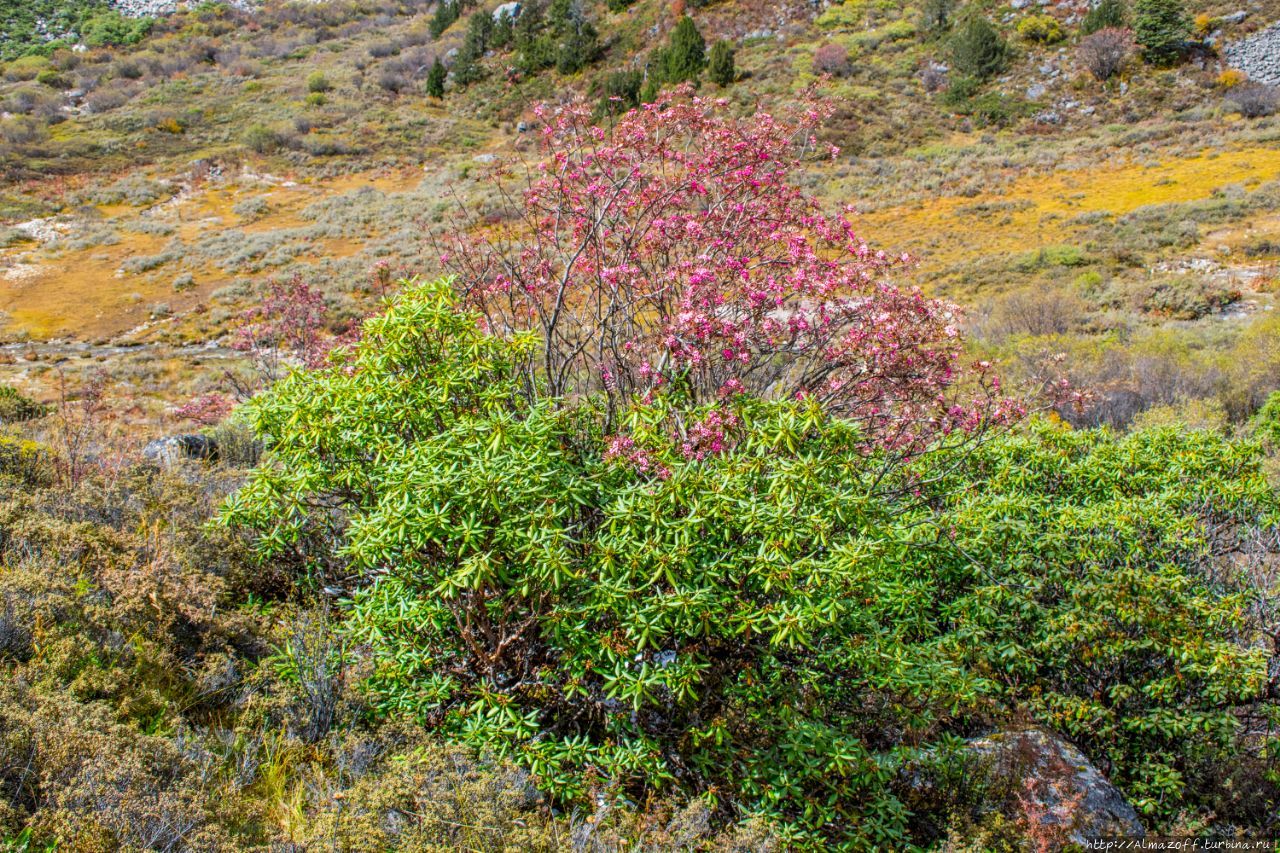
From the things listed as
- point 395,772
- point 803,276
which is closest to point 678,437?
point 803,276

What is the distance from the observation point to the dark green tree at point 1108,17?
127 feet

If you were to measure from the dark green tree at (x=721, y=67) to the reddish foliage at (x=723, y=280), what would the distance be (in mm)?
37848

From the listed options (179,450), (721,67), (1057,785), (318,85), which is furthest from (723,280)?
(318,85)

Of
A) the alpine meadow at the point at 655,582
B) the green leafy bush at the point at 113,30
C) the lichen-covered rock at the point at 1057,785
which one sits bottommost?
the lichen-covered rock at the point at 1057,785

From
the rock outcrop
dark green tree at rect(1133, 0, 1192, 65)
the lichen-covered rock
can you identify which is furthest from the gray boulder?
dark green tree at rect(1133, 0, 1192, 65)

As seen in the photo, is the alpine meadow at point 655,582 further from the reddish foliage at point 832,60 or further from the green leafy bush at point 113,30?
the green leafy bush at point 113,30

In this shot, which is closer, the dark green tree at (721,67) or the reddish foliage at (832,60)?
the dark green tree at (721,67)

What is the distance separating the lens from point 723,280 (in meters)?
4.88

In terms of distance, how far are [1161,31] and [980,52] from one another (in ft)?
26.9

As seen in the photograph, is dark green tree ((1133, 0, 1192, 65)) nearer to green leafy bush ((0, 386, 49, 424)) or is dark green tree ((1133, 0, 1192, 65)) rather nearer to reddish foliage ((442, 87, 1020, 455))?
reddish foliage ((442, 87, 1020, 455))

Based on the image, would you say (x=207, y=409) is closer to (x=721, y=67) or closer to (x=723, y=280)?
(x=723, y=280)

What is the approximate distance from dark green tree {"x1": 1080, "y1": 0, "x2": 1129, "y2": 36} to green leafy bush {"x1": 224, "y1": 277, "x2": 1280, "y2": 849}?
148 ft

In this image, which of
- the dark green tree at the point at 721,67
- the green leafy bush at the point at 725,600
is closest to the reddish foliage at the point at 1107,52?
the dark green tree at the point at 721,67

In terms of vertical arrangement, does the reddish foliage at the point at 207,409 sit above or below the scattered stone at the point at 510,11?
below
